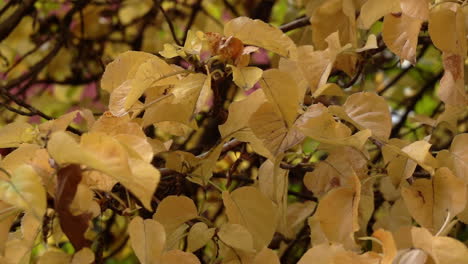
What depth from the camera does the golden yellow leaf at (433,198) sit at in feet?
1.84

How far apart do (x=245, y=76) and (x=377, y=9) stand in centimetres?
16

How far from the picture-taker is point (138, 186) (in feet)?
1.36

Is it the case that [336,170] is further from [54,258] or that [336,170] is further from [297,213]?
[54,258]

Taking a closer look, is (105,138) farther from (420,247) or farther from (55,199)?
(420,247)

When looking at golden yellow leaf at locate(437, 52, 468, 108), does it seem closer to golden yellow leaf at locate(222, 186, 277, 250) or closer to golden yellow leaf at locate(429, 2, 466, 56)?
golden yellow leaf at locate(429, 2, 466, 56)

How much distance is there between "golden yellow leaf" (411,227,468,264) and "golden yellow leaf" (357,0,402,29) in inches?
7.8

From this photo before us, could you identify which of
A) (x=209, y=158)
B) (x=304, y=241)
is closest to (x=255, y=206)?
(x=209, y=158)

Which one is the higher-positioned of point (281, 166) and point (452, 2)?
point (452, 2)

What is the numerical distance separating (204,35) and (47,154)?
152 mm

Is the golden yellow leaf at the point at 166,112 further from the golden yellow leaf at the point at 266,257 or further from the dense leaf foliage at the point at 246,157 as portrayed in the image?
the golden yellow leaf at the point at 266,257

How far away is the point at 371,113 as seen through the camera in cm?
61

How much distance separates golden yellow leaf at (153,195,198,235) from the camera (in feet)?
1.93

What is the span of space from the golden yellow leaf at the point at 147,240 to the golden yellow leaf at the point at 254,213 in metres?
0.10

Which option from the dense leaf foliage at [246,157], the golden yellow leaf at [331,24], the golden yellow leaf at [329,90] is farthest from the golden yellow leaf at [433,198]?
the golden yellow leaf at [331,24]
